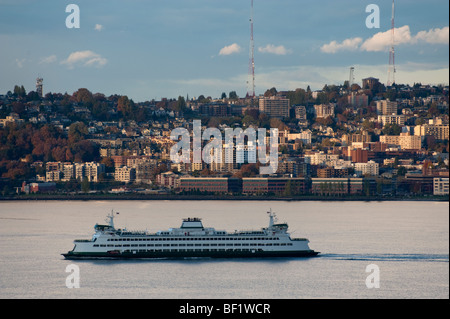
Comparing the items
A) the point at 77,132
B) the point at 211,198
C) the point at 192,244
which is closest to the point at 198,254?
the point at 192,244

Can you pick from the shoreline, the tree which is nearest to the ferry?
the shoreline

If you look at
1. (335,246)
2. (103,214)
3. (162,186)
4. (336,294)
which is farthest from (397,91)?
(336,294)

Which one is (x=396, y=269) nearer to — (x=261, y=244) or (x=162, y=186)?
(x=261, y=244)

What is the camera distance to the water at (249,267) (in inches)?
757

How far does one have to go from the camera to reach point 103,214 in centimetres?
3762

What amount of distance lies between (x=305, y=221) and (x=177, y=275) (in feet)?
42.4

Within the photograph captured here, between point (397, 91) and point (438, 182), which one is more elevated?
point (397, 91)

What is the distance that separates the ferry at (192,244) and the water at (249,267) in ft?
1.35

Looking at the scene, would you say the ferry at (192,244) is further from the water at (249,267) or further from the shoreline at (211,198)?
the shoreline at (211,198)

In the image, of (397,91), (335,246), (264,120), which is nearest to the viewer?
(335,246)

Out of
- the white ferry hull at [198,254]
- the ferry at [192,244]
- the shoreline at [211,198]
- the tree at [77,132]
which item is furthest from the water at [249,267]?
the tree at [77,132]

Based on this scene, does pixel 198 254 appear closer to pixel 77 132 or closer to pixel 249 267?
pixel 249 267

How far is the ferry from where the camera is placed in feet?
78.5

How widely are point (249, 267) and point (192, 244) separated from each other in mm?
2013
